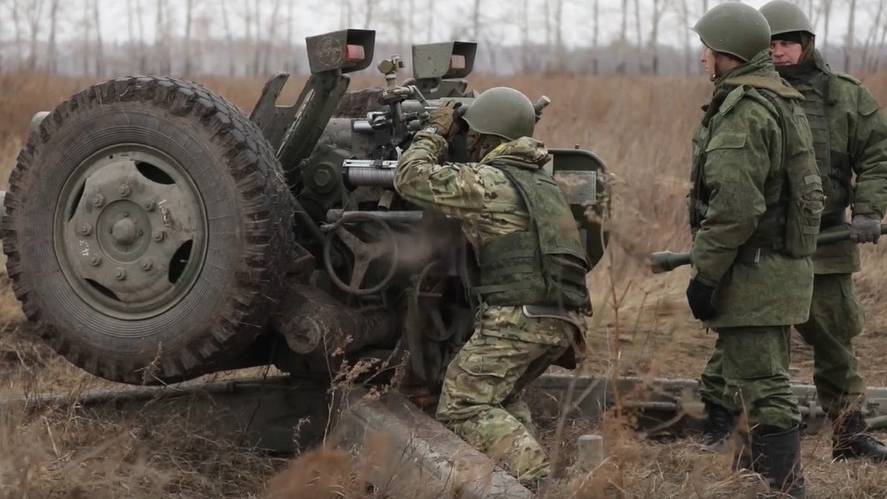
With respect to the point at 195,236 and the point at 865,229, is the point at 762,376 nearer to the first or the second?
the point at 865,229

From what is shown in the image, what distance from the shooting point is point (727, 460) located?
4.59 metres

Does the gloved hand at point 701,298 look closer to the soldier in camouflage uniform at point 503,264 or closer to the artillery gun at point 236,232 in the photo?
the soldier in camouflage uniform at point 503,264

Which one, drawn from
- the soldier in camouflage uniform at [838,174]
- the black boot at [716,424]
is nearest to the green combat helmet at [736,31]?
the soldier in camouflage uniform at [838,174]

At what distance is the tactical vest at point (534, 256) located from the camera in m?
5.10

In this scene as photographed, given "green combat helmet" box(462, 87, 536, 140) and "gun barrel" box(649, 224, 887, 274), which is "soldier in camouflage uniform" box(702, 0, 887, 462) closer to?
"gun barrel" box(649, 224, 887, 274)

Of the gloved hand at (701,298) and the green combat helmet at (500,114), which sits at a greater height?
the green combat helmet at (500,114)

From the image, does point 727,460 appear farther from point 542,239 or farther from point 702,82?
point 702,82

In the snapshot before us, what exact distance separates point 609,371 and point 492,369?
45 cm

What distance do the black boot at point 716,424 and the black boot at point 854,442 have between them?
50cm

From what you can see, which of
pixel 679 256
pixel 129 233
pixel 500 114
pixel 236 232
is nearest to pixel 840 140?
pixel 679 256

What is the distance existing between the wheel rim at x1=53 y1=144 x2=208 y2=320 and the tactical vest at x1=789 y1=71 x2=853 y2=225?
2.67 meters

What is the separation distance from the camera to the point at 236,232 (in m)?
4.88

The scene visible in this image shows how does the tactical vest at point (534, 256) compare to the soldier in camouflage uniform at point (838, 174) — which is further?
the soldier in camouflage uniform at point (838, 174)

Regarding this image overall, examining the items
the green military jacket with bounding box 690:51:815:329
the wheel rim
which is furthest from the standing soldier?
the wheel rim
